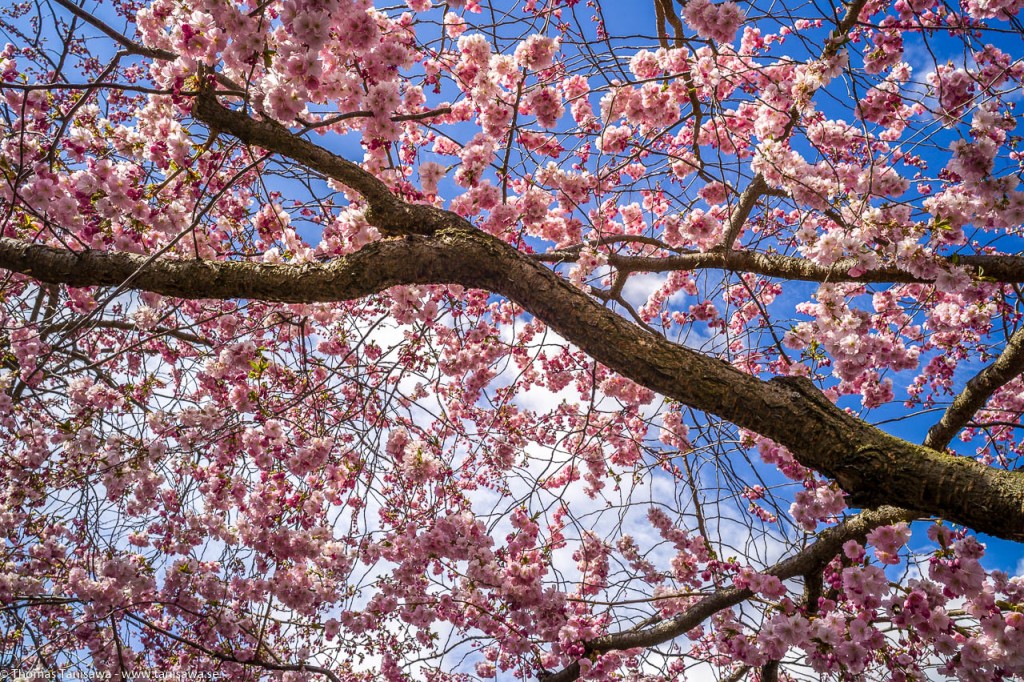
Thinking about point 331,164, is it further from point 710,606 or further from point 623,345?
point 710,606

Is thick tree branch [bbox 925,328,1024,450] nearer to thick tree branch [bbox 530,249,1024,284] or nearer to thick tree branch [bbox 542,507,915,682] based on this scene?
thick tree branch [bbox 530,249,1024,284]

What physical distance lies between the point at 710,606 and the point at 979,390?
2.06 meters

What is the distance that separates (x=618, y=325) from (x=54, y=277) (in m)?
2.98

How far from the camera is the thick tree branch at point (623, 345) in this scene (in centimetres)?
207

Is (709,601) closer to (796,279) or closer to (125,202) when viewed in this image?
(796,279)

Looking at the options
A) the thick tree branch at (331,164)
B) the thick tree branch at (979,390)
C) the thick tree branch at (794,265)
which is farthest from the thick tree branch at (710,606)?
the thick tree branch at (331,164)

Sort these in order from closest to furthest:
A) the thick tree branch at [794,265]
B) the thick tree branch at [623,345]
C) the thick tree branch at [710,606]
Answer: the thick tree branch at [623,345] < the thick tree branch at [794,265] < the thick tree branch at [710,606]

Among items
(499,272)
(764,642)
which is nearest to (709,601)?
(764,642)

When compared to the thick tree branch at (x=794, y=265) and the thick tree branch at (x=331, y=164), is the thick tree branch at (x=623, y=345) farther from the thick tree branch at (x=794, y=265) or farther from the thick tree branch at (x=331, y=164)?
the thick tree branch at (x=794, y=265)

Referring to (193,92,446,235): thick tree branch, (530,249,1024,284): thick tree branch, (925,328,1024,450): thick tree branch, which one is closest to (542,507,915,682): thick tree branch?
(925,328,1024,450): thick tree branch

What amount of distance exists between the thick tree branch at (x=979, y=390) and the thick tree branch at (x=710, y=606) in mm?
739

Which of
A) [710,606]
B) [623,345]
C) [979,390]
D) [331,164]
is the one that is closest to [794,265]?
[979,390]

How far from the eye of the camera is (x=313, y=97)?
320cm

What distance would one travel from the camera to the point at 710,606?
3.75m
